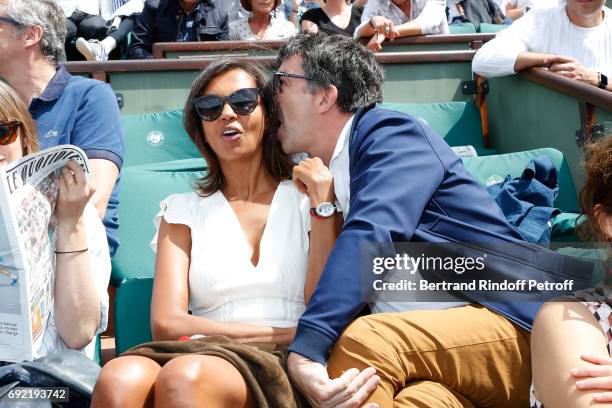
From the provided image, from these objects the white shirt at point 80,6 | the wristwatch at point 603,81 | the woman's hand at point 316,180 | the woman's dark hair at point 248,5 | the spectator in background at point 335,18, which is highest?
the white shirt at point 80,6

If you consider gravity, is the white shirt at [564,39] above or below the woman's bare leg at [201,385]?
above

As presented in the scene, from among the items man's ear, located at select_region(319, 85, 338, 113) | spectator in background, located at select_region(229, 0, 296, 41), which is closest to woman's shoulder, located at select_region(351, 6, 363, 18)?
spectator in background, located at select_region(229, 0, 296, 41)

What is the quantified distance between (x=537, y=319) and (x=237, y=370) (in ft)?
2.51

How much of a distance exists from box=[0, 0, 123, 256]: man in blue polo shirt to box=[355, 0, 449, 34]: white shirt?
265cm

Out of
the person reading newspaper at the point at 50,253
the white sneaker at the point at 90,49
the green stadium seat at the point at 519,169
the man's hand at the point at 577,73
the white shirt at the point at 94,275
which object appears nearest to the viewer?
the person reading newspaper at the point at 50,253

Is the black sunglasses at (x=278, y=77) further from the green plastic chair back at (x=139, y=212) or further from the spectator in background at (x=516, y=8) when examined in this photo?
the spectator in background at (x=516, y=8)

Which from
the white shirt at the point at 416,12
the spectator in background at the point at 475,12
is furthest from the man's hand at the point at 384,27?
the spectator in background at the point at 475,12

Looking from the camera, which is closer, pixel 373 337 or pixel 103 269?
pixel 373 337

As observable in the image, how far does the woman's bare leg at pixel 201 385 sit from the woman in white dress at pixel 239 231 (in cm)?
12

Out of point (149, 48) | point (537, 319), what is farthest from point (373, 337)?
point (149, 48)

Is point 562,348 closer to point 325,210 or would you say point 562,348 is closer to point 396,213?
point 396,213

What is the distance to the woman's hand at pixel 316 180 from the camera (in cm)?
255

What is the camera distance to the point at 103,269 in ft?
Answer: 8.68

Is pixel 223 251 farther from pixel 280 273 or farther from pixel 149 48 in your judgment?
pixel 149 48
